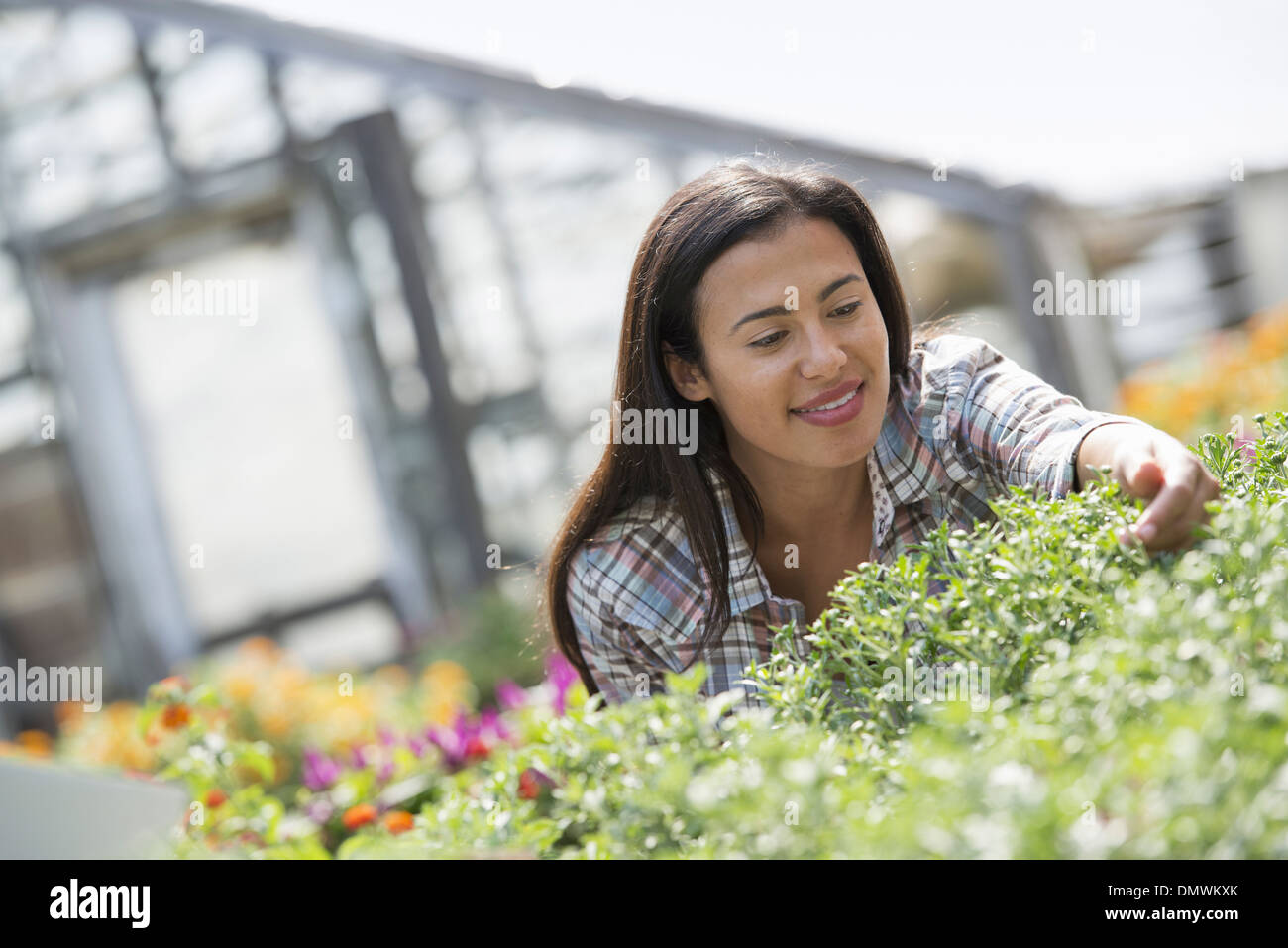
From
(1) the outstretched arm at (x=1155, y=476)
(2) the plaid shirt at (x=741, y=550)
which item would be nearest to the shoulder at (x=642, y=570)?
(2) the plaid shirt at (x=741, y=550)

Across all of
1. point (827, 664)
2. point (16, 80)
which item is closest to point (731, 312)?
point (827, 664)

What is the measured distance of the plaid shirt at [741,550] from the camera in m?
1.92

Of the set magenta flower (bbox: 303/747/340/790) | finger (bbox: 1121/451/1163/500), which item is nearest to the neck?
finger (bbox: 1121/451/1163/500)

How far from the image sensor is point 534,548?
21.5ft

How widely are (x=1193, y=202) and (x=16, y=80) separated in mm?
7251

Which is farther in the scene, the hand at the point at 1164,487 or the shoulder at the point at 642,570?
the shoulder at the point at 642,570

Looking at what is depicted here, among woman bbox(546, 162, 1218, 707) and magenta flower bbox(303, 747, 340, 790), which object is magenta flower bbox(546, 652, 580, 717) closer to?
woman bbox(546, 162, 1218, 707)

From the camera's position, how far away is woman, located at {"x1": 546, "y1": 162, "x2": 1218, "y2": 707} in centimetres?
184

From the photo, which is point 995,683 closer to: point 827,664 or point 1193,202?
point 827,664

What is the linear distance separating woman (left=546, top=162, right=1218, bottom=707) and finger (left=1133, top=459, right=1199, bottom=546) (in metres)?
0.49

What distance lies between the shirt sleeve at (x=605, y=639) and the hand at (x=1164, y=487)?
908 mm

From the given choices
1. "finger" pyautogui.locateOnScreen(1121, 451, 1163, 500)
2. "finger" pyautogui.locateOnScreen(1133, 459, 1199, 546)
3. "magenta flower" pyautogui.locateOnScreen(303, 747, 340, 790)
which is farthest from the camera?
"magenta flower" pyautogui.locateOnScreen(303, 747, 340, 790)

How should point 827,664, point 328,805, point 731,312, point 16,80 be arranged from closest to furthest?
point 827,664, point 731,312, point 328,805, point 16,80

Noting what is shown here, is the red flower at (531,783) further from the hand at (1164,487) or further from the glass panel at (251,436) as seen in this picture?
the glass panel at (251,436)
